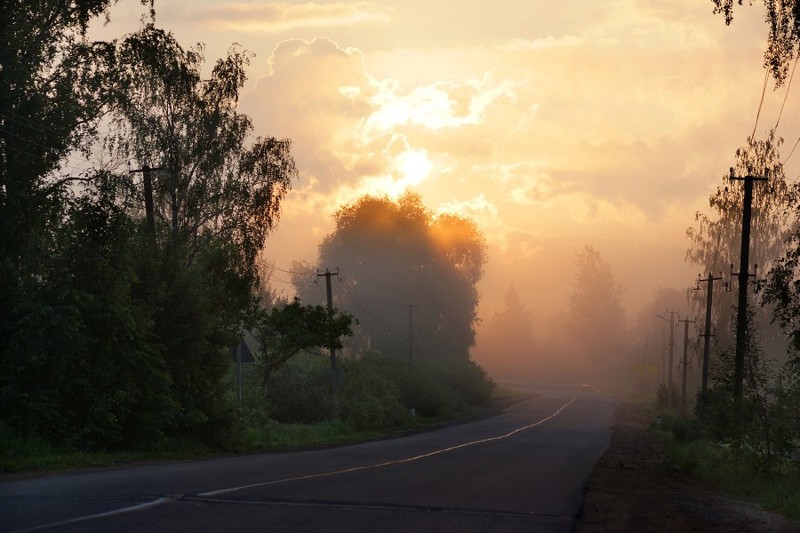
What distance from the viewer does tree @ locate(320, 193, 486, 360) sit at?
9762 centimetres

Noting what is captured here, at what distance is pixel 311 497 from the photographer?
12680 millimetres

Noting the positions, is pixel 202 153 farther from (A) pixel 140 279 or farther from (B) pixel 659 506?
(B) pixel 659 506

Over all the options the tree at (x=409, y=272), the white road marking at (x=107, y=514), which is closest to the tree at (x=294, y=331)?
the white road marking at (x=107, y=514)

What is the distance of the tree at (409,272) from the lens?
320 ft

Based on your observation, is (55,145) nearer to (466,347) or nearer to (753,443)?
(753,443)

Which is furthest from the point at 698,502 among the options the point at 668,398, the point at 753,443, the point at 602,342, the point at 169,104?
the point at 602,342

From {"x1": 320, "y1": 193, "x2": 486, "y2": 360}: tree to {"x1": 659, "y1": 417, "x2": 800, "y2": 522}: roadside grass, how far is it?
65793 millimetres

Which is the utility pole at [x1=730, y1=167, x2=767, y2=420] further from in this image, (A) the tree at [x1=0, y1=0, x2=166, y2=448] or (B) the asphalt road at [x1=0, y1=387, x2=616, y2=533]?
(A) the tree at [x1=0, y1=0, x2=166, y2=448]

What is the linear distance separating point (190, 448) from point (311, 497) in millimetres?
13706

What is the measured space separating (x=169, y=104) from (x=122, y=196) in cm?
491

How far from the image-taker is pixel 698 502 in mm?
17719

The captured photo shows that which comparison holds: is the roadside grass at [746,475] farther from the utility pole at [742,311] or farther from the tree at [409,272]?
the tree at [409,272]

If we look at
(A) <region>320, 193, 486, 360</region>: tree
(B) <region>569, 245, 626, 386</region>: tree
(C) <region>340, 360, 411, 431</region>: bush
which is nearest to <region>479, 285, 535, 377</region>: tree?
(B) <region>569, 245, 626, 386</region>: tree

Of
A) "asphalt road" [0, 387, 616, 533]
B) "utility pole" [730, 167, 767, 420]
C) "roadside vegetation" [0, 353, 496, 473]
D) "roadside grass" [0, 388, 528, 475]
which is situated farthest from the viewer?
"utility pole" [730, 167, 767, 420]
